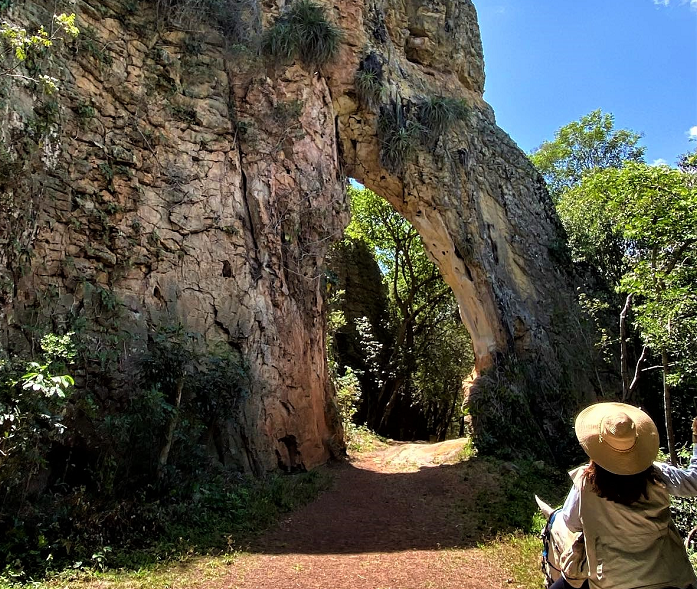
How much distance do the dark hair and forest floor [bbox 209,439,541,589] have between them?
313cm

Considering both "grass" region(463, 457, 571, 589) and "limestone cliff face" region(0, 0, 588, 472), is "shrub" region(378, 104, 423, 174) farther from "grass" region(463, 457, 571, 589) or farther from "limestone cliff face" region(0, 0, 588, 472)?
"grass" region(463, 457, 571, 589)

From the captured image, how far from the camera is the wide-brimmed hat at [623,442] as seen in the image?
2.13 metres

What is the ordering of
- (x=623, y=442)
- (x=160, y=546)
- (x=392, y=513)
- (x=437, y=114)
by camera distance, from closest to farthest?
(x=623, y=442), (x=160, y=546), (x=392, y=513), (x=437, y=114)

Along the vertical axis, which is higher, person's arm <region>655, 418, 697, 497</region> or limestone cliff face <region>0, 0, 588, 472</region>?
limestone cliff face <region>0, 0, 588, 472</region>

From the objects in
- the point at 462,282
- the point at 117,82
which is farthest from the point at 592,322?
the point at 117,82

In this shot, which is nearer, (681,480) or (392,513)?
(681,480)

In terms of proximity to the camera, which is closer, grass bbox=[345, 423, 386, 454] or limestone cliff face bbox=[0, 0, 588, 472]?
limestone cliff face bbox=[0, 0, 588, 472]

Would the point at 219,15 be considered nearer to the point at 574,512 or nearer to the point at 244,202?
the point at 244,202

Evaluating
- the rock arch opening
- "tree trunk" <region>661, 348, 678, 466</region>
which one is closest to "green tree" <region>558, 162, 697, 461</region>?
"tree trunk" <region>661, 348, 678, 466</region>

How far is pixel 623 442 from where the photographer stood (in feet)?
6.97

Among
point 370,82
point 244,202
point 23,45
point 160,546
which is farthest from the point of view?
point 370,82

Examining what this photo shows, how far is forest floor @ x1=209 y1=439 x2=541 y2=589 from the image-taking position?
15.8ft

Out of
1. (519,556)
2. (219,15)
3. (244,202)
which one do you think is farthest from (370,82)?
(519,556)

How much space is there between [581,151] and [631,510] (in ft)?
76.4
